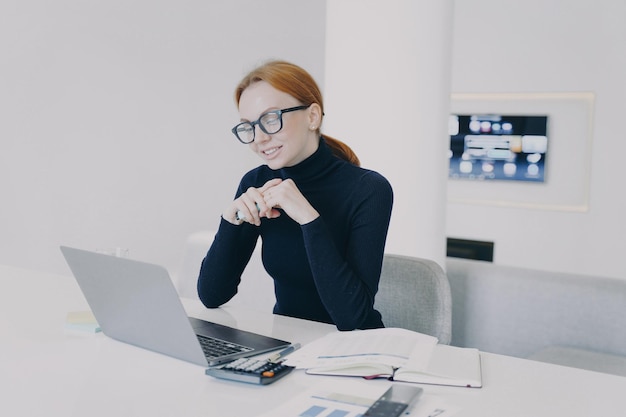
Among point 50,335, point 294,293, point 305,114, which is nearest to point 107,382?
point 50,335

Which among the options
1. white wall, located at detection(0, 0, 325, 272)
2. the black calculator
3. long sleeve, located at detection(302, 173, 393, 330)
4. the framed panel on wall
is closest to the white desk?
the black calculator

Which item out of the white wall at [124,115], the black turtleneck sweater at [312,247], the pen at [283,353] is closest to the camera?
the pen at [283,353]

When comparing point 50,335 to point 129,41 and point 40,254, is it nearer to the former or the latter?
point 40,254

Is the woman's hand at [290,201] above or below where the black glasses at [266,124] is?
below

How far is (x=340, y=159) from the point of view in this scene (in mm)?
2240

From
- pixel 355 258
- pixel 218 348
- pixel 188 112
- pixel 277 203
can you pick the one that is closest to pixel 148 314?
pixel 218 348

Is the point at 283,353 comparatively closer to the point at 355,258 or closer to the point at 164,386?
the point at 164,386

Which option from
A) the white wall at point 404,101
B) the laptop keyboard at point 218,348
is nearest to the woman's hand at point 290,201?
the laptop keyboard at point 218,348

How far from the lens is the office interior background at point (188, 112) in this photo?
187 inches

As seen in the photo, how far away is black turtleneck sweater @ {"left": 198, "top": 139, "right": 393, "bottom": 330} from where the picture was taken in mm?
1979

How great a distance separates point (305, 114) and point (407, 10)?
143 centimetres

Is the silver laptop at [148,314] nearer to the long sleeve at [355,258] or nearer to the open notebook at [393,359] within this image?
the open notebook at [393,359]

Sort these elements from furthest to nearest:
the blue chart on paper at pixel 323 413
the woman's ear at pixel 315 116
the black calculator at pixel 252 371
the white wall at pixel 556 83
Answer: the white wall at pixel 556 83 < the woman's ear at pixel 315 116 < the black calculator at pixel 252 371 < the blue chart on paper at pixel 323 413

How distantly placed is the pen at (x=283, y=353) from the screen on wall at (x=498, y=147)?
5.19 metres
